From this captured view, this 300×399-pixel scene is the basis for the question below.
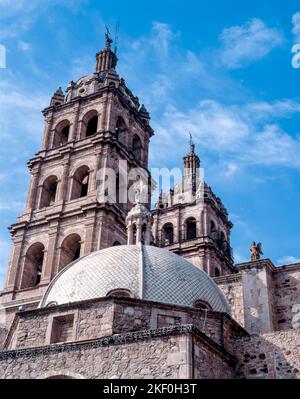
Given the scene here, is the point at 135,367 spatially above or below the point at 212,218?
below

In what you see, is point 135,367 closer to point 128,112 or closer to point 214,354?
point 214,354

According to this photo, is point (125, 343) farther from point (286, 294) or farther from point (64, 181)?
point (64, 181)

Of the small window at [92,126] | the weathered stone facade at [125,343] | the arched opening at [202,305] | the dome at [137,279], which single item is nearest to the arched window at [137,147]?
the small window at [92,126]

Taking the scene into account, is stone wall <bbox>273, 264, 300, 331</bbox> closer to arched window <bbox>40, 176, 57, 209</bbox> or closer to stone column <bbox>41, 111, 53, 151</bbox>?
arched window <bbox>40, 176, 57, 209</bbox>

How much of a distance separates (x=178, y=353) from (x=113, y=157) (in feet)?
58.5

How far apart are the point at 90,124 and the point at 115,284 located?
18297mm

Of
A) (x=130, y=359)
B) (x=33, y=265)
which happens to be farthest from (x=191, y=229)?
(x=130, y=359)

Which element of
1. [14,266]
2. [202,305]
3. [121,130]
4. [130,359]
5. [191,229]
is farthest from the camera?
[191,229]

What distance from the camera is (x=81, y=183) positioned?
2983cm

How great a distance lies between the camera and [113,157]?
2906 cm

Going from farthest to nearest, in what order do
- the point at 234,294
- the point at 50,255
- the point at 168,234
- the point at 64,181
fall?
the point at 168,234, the point at 64,181, the point at 50,255, the point at 234,294

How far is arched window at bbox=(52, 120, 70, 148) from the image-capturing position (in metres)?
31.9

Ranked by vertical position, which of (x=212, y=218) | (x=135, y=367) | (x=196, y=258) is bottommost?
(x=135, y=367)
